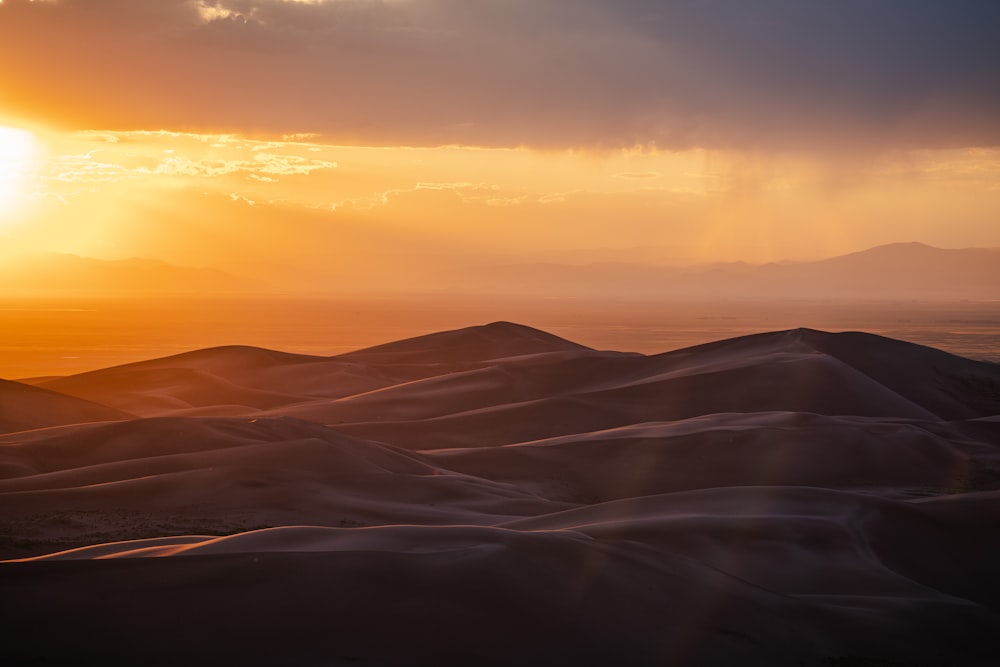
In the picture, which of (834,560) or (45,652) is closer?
(45,652)

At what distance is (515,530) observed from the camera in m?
11.7

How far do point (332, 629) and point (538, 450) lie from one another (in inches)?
653

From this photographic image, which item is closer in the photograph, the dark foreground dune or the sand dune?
the dark foreground dune

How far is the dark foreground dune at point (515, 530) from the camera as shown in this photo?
312 inches

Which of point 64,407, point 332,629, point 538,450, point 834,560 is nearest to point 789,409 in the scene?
point 538,450

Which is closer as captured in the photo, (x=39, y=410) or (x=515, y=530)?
(x=515, y=530)

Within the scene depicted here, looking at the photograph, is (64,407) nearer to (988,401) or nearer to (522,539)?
(522,539)

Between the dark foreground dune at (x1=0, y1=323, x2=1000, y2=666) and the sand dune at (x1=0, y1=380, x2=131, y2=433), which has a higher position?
the sand dune at (x1=0, y1=380, x2=131, y2=433)

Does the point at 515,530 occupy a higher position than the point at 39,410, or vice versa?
the point at 39,410

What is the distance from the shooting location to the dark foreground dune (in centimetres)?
791

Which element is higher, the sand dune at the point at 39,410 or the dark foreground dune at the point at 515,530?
the sand dune at the point at 39,410

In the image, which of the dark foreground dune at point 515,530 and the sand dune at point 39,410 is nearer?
the dark foreground dune at point 515,530

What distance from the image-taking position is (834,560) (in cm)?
1362

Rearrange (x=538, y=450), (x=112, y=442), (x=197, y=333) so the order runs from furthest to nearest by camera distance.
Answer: (x=197, y=333) → (x=538, y=450) → (x=112, y=442)
